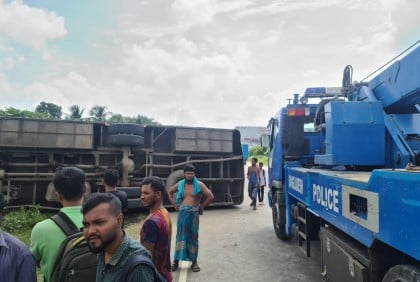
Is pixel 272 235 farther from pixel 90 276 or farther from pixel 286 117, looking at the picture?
pixel 90 276

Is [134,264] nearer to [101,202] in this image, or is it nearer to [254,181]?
[101,202]

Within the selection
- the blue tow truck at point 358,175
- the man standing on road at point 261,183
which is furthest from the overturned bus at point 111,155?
the blue tow truck at point 358,175

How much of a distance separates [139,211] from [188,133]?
2768 millimetres

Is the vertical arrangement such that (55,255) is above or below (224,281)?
above

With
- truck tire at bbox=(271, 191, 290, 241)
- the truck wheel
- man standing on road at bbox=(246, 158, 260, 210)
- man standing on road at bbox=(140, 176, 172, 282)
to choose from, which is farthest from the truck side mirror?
the truck wheel

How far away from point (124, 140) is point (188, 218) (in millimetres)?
5006

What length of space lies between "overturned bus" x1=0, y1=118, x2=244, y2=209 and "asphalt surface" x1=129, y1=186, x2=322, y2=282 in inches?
84.8

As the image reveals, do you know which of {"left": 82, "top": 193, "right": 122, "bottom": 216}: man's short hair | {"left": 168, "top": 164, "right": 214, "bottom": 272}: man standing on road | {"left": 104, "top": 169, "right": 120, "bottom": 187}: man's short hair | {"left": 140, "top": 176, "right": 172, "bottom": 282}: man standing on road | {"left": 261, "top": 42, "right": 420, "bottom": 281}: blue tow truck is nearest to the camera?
{"left": 82, "top": 193, "right": 122, "bottom": 216}: man's short hair

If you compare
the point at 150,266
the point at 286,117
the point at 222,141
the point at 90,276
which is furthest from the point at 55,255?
A: the point at 222,141

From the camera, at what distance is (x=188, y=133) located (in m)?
10.4

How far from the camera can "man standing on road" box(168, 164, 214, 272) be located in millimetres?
4988

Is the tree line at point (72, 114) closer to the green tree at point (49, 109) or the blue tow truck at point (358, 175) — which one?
the green tree at point (49, 109)

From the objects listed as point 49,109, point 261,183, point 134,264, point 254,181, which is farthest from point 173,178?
point 49,109

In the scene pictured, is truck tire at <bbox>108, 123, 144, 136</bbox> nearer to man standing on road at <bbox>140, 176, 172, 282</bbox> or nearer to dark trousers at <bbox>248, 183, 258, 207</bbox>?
dark trousers at <bbox>248, 183, 258, 207</bbox>
